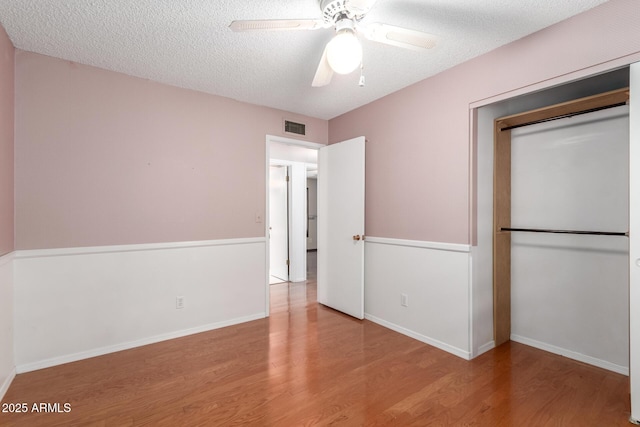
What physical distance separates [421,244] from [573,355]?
4.86ft

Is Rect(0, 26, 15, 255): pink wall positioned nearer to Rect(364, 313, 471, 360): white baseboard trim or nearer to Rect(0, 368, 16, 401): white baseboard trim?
Rect(0, 368, 16, 401): white baseboard trim

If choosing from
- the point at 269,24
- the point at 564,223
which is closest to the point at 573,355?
the point at 564,223

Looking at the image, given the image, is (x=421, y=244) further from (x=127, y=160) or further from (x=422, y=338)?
(x=127, y=160)

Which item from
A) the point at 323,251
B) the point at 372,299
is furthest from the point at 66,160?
the point at 372,299

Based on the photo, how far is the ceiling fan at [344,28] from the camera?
1.58 metres

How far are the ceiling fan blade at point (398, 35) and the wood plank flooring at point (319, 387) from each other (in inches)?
87.1

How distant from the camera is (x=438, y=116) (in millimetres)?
2791

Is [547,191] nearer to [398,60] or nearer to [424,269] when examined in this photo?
[424,269]

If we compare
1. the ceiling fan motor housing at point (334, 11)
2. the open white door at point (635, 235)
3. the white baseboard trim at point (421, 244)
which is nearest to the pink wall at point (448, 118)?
the white baseboard trim at point (421, 244)

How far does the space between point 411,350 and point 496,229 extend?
4.35 ft

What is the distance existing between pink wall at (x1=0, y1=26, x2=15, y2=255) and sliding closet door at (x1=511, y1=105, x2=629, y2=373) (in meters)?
4.04

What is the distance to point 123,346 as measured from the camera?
272 cm

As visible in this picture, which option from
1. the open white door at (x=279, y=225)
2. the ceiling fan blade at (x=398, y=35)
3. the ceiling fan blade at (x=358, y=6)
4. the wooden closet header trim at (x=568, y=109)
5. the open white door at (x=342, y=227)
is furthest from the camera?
the open white door at (x=279, y=225)

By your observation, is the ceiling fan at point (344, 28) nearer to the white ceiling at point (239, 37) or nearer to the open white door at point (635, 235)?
the white ceiling at point (239, 37)
